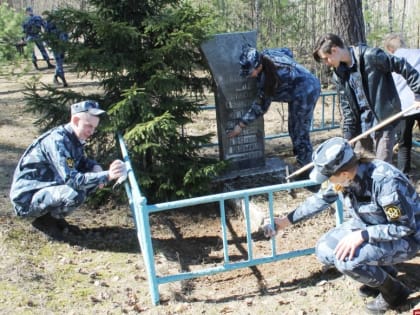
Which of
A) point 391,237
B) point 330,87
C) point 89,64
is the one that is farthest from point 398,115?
point 330,87

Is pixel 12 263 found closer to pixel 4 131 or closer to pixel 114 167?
pixel 114 167

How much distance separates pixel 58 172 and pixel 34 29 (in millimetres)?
1569

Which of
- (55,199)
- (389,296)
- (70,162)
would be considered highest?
(70,162)

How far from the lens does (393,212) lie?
2.68 meters

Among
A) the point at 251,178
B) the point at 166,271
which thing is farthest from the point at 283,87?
the point at 166,271

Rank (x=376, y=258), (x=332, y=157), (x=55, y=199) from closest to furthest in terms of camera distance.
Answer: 1. (x=332, y=157)
2. (x=376, y=258)
3. (x=55, y=199)

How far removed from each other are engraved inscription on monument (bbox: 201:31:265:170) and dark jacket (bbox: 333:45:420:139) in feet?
3.97

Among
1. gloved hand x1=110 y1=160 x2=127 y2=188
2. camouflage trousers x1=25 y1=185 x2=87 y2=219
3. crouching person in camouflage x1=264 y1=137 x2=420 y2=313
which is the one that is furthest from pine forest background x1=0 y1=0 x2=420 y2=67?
crouching person in camouflage x1=264 y1=137 x2=420 y2=313

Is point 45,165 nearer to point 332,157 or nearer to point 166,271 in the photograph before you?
point 166,271

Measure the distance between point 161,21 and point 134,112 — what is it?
880mm

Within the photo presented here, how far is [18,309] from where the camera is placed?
3369mm

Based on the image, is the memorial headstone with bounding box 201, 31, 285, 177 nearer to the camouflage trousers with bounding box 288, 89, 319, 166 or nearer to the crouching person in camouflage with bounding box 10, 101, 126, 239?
the camouflage trousers with bounding box 288, 89, 319, 166

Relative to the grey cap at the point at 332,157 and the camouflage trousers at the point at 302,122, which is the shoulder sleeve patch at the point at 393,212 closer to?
the grey cap at the point at 332,157

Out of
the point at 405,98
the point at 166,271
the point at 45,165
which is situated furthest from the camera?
the point at 405,98
